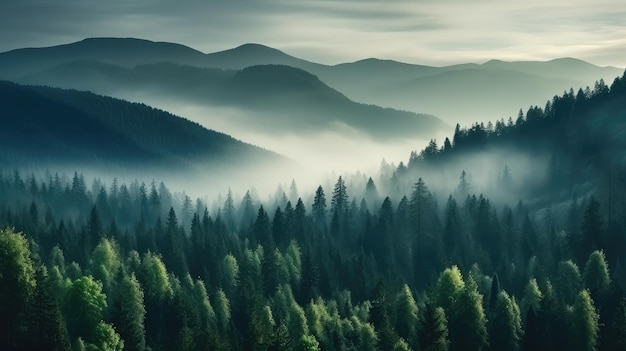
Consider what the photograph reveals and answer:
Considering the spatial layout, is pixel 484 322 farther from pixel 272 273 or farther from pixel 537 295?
pixel 272 273

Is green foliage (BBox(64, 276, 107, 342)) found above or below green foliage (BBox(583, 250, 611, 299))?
above

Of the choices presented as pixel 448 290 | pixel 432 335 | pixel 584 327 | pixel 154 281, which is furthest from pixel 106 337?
pixel 584 327

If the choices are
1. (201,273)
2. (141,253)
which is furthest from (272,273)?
(141,253)

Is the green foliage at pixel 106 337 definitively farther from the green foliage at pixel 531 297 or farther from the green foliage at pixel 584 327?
the green foliage at pixel 531 297

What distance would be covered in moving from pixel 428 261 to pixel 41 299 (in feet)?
349

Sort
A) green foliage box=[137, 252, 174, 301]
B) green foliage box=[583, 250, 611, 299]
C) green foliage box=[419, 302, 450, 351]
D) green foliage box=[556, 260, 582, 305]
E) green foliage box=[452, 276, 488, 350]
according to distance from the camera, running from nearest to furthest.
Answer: green foliage box=[419, 302, 450, 351] → green foliage box=[452, 276, 488, 350] → green foliage box=[137, 252, 174, 301] → green foliage box=[583, 250, 611, 299] → green foliage box=[556, 260, 582, 305]

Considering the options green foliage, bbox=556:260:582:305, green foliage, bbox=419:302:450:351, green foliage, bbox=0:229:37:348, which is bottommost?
green foliage, bbox=556:260:582:305

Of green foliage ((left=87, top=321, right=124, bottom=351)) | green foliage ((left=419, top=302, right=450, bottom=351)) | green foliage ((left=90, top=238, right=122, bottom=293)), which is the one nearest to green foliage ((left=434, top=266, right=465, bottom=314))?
green foliage ((left=419, top=302, right=450, bottom=351))

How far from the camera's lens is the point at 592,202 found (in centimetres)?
19162

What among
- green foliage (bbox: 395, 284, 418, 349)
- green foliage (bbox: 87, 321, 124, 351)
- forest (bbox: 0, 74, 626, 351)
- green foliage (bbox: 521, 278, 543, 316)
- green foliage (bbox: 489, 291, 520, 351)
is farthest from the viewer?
green foliage (bbox: 521, 278, 543, 316)

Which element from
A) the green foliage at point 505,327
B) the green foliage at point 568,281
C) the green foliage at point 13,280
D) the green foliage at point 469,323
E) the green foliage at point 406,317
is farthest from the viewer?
the green foliage at point 568,281

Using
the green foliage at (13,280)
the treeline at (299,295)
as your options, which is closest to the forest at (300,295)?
the green foliage at (13,280)

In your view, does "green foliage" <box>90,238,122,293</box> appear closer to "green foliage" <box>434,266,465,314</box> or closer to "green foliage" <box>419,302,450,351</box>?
"green foliage" <box>434,266,465,314</box>

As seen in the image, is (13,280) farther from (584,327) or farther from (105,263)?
(584,327)
